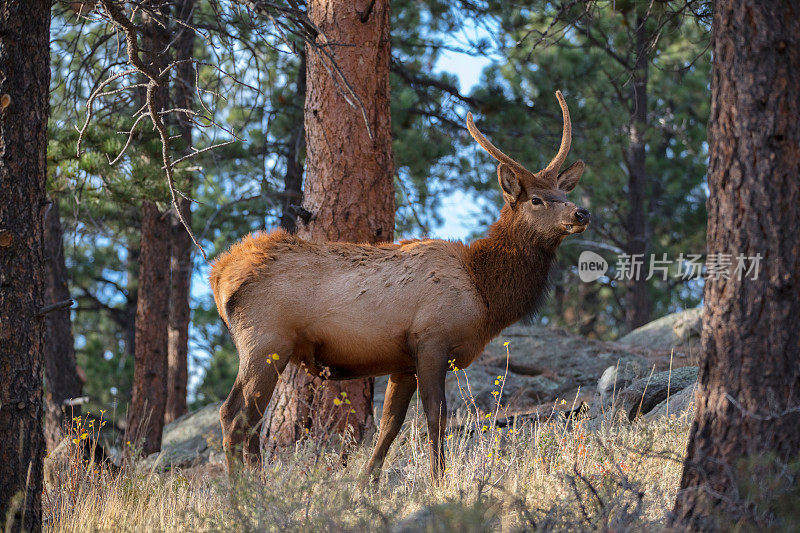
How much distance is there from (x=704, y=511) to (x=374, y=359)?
8.77 ft

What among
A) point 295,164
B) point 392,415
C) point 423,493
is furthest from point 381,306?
point 295,164

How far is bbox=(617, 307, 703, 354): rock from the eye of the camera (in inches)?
526

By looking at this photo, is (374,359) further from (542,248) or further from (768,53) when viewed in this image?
(768,53)

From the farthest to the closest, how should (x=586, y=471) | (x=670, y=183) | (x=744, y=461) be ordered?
(x=670, y=183) < (x=586, y=471) < (x=744, y=461)

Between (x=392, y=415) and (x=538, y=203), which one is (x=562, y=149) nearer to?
(x=538, y=203)

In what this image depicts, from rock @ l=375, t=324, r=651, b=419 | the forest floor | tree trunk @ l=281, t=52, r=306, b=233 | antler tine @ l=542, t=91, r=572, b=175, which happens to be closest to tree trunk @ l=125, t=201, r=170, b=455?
tree trunk @ l=281, t=52, r=306, b=233

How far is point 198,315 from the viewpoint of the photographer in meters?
20.0

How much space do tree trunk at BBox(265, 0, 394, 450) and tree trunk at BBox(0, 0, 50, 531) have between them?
2.68 m

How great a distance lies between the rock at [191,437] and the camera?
10266mm

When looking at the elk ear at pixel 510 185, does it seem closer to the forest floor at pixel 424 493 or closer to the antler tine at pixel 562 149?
the antler tine at pixel 562 149

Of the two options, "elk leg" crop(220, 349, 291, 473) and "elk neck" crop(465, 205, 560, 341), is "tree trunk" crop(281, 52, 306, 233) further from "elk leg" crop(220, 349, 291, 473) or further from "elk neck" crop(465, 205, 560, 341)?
"elk leg" crop(220, 349, 291, 473)

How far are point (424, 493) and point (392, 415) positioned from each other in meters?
1.06

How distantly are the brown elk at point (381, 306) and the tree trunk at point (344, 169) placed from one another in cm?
102

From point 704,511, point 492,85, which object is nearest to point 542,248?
point 704,511
